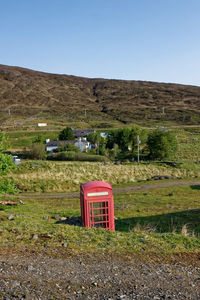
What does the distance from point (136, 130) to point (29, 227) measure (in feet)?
176

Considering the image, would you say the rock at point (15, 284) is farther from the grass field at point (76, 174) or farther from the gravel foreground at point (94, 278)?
the grass field at point (76, 174)

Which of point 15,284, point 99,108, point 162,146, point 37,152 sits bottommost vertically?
point 37,152

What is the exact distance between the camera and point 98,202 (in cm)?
1384

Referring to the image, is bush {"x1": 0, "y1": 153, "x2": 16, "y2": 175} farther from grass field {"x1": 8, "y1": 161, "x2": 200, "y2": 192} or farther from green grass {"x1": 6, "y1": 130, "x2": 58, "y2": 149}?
green grass {"x1": 6, "y1": 130, "x2": 58, "y2": 149}

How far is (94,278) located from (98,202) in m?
6.54

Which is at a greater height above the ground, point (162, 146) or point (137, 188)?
point (162, 146)

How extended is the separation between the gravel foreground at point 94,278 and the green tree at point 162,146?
4470cm

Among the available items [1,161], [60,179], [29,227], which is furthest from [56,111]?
[29,227]

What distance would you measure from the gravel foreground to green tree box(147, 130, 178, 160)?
4470 centimetres

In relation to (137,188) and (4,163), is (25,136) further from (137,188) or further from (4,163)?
(4,163)

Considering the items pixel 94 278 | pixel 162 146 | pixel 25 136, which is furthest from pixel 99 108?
pixel 94 278

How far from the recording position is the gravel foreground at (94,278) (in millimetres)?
6586

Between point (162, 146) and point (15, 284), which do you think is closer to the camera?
point (15, 284)

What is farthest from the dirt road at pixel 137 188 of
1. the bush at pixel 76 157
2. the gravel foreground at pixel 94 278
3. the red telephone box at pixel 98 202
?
the gravel foreground at pixel 94 278
